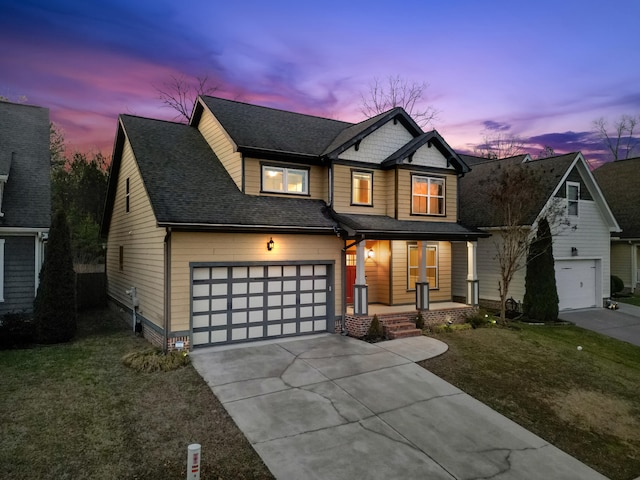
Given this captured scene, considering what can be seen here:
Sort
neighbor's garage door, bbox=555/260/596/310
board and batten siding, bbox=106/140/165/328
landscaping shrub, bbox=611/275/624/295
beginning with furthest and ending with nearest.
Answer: landscaping shrub, bbox=611/275/624/295 < neighbor's garage door, bbox=555/260/596/310 < board and batten siding, bbox=106/140/165/328

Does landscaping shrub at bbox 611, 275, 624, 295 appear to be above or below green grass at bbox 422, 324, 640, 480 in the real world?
above

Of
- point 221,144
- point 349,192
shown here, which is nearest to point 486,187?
point 349,192

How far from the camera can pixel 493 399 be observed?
26.9 ft

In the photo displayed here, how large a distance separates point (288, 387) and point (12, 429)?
464cm

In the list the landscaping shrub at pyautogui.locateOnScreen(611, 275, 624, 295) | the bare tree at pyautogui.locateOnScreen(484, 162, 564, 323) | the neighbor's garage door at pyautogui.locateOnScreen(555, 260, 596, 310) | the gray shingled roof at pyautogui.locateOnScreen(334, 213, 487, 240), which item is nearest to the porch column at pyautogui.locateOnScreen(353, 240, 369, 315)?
the gray shingled roof at pyautogui.locateOnScreen(334, 213, 487, 240)

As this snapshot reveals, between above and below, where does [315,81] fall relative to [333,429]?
above

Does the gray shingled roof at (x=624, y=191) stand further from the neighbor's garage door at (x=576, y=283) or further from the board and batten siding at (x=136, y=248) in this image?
the board and batten siding at (x=136, y=248)

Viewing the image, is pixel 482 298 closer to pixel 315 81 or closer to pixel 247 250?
pixel 247 250

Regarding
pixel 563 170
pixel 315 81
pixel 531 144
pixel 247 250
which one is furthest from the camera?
pixel 531 144

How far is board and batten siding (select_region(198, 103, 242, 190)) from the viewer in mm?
12891

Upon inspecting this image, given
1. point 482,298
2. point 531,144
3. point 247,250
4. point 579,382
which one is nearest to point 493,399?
point 579,382

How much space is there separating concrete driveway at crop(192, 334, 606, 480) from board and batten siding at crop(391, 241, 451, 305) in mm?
5214

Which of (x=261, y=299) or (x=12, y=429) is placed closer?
(x=12, y=429)

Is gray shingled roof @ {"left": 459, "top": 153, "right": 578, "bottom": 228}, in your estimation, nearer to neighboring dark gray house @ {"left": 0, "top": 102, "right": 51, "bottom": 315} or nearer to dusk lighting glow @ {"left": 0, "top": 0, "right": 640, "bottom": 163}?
dusk lighting glow @ {"left": 0, "top": 0, "right": 640, "bottom": 163}
